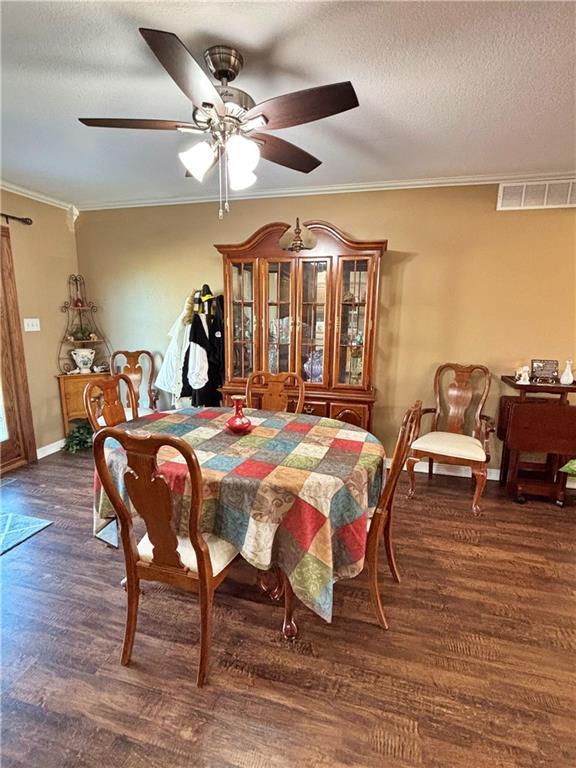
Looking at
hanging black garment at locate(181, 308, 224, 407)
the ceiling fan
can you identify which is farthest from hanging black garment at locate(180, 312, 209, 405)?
the ceiling fan

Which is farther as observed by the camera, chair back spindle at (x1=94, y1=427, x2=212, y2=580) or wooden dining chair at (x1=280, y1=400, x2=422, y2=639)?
wooden dining chair at (x1=280, y1=400, x2=422, y2=639)

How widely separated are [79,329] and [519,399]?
4322 mm

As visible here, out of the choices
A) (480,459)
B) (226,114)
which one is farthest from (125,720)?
(480,459)

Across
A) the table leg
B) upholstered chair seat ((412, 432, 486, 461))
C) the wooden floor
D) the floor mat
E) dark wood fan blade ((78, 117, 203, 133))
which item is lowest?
the wooden floor

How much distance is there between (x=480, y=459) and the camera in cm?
269

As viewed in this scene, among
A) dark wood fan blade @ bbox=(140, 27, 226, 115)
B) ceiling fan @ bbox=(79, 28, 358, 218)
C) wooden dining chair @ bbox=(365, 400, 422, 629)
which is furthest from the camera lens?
wooden dining chair @ bbox=(365, 400, 422, 629)

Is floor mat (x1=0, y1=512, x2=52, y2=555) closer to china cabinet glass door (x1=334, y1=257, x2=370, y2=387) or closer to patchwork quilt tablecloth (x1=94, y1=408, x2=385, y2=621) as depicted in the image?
patchwork quilt tablecloth (x1=94, y1=408, x2=385, y2=621)

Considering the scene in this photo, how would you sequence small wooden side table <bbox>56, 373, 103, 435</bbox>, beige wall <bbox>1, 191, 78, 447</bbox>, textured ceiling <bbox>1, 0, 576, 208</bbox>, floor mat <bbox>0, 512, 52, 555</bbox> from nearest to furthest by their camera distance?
textured ceiling <bbox>1, 0, 576, 208</bbox> < floor mat <bbox>0, 512, 52, 555</bbox> < beige wall <bbox>1, 191, 78, 447</bbox> < small wooden side table <bbox>56, 373, 103, 435</bbox>

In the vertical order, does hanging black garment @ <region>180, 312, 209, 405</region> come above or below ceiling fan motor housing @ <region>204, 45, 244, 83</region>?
below

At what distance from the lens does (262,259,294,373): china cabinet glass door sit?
3.12 meters

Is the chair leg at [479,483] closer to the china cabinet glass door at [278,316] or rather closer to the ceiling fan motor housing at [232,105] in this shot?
the china cabinet glass door at [278,316]

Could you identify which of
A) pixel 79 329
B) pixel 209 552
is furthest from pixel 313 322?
pixel 79 329

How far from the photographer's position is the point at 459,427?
3154mm

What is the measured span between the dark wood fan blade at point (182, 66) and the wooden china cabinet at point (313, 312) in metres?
1.65
